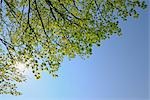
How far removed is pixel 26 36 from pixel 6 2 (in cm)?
214

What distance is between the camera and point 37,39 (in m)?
16.5

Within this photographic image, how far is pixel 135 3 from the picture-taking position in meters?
16.4

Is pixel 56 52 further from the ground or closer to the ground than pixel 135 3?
closer to the ground

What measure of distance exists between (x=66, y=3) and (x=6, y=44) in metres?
3.54

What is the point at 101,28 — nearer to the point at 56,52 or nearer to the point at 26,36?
the point at 56,52

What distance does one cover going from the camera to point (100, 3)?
16.5 m

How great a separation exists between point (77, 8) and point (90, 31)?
1.44 m

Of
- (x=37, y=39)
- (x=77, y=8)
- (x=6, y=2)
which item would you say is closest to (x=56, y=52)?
(x=37, y=39)

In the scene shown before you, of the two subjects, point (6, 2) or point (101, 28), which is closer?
point (101, 28)

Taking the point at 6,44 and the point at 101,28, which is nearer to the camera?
the point at 101,28

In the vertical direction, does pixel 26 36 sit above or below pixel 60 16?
below

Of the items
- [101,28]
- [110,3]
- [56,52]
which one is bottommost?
[56,52]

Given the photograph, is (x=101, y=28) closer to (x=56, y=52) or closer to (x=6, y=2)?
(x=56, y=52)

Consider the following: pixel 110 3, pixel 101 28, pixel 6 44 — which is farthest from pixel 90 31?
pixel 6 44
